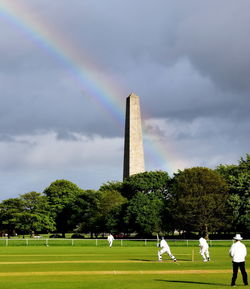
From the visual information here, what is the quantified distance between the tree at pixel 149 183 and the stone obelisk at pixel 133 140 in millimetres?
10257

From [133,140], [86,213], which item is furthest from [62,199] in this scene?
[133,140]

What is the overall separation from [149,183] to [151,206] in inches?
573

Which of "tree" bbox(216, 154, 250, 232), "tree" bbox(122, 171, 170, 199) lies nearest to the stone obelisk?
"tree" bbox(122, 171, 170, 199)

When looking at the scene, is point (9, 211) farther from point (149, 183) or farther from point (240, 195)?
point (240, 195)

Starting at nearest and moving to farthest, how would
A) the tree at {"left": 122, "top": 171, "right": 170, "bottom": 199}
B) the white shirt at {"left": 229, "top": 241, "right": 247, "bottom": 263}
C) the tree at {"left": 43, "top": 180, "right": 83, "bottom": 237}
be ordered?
the white shirt at {"left": 229, "top": 241, "right": 247, "bottom": 263}
the tree at {"left": 122, "top": 171, "right": 170, "bottom": 199}
the tree at {"left": 43, "top": 180, "right": 83, "bottom": 237}

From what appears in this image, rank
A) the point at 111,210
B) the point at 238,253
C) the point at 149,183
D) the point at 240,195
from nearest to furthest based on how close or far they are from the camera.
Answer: the point at 238,253
the point at 240,195
the point at 111,210
the point at 149,183

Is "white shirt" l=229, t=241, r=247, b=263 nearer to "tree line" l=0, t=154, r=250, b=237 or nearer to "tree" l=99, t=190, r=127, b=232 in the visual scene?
"tree line" l=0, t=154, r=250, b=237

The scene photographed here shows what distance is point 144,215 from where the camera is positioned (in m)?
86.2

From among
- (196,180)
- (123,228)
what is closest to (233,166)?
(196,180)

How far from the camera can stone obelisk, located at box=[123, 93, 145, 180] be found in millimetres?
112562

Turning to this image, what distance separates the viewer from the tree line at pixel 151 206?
78938 mm

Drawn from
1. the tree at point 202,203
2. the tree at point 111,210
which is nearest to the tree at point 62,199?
the tree at point 111,210

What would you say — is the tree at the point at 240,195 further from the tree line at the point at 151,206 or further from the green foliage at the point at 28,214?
the green foliage at the point at 28,214

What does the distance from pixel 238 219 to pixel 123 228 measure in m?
22.5
